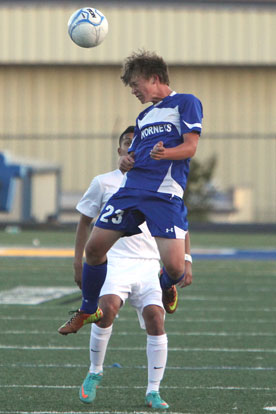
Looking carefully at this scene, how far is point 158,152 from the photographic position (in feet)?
19.7

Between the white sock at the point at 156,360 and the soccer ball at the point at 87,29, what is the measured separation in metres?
2.28

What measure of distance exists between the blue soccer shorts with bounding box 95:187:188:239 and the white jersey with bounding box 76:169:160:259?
0.39 metres

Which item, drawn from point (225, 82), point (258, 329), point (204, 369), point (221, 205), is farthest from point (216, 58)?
point (204, 369)

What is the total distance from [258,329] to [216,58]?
23.6 meters

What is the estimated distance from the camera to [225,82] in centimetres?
3331

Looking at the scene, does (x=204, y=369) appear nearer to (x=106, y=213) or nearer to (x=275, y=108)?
(x=106, y=213)

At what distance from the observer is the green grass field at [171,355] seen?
21.7 ft

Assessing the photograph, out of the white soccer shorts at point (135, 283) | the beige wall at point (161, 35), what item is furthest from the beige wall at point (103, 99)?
the white soccer shorts at point (135, 283)

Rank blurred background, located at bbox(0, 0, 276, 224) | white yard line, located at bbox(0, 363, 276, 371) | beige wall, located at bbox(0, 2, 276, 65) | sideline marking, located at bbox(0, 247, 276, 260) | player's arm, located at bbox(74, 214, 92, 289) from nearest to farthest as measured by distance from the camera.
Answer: player's arm, located at bbox(74, 214, 92, 289), white yard line, located at bbox(0, 363, 276, 371), sideline marking, located at bbox(0, 247, 276, 260), blurred background, located at bbox(0, 0, 276, 224), beige wall, located at bbox(0, 2, 276, 65)

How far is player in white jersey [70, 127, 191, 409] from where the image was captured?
6527 millimetres

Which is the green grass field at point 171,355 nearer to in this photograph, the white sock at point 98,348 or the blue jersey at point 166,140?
the white sock at point 98,348

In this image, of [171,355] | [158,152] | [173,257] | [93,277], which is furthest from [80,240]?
[171,355]

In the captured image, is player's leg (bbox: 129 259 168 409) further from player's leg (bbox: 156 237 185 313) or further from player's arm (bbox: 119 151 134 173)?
player's arm (bbox: 119 151 134 173)

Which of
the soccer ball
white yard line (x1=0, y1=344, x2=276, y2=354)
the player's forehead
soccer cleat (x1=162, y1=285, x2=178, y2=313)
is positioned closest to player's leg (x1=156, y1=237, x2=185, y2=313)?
soccer cleat (x1=162, y1=285, x2=178, y2=313)
